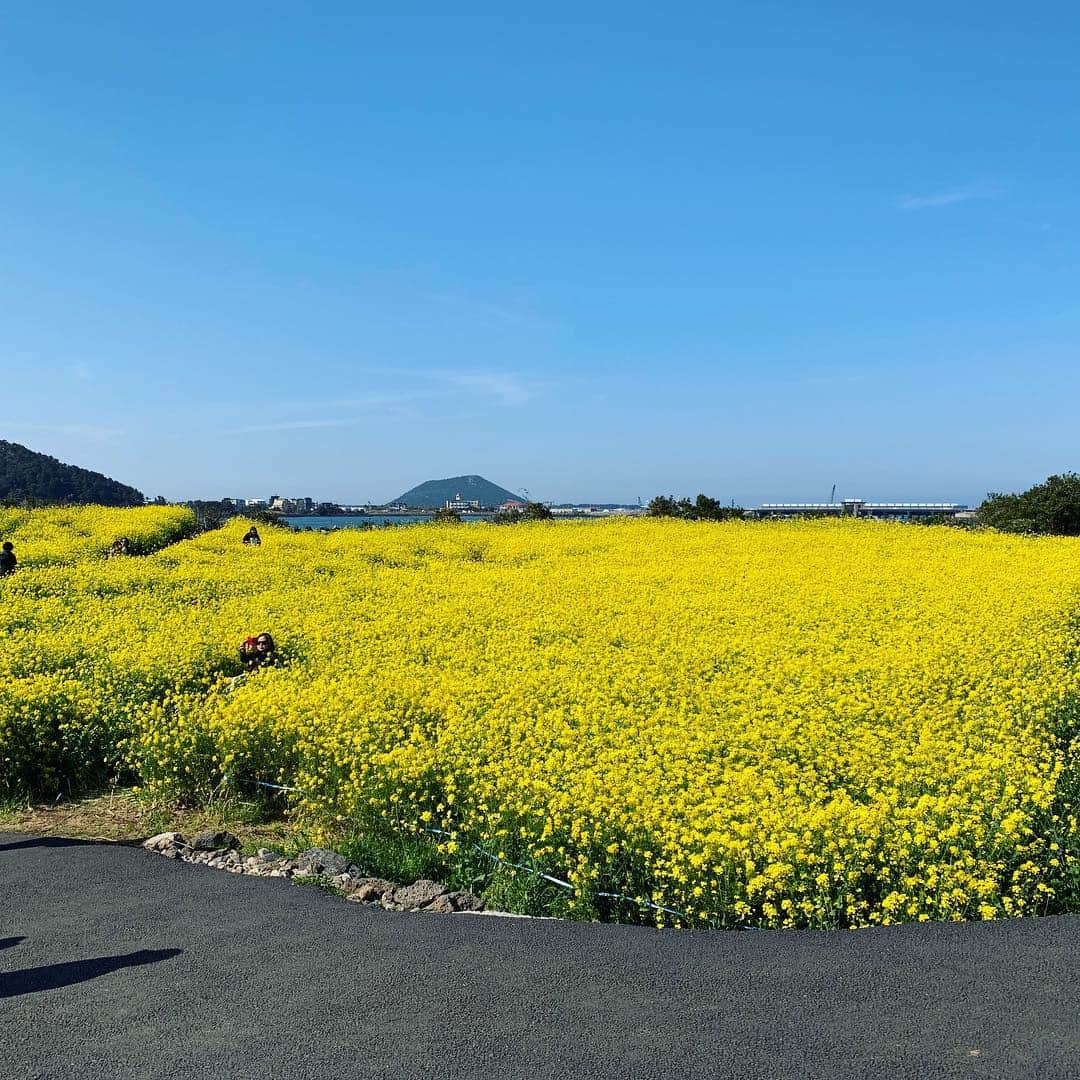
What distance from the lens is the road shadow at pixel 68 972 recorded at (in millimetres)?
4727

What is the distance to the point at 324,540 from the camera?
103 feet

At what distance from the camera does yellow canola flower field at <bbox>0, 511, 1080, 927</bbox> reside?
595 centimetres

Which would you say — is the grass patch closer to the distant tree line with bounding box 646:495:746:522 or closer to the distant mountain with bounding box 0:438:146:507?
the distant tree line with bounding box 646:495:746:522

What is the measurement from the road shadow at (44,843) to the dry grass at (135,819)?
321mm

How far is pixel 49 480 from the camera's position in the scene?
76.4m

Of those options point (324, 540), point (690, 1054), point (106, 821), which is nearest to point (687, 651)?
point (106, 821)

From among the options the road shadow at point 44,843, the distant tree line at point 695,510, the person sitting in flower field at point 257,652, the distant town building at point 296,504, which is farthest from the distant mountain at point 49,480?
the road shadow at point 44,843

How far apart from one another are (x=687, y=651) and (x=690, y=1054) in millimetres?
8125

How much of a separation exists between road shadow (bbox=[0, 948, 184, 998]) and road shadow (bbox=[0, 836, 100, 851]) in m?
2.34

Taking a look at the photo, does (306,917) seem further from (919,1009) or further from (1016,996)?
(1016,996)

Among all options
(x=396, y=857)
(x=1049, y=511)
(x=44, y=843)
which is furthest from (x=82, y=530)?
(x=1049, y=511)

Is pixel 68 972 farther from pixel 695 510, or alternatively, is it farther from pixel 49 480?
pixel 49 480

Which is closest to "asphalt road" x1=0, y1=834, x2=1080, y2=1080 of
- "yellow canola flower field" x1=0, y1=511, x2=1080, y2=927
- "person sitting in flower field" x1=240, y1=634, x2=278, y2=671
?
"yellow canola flower field" x1=0, y1=511, x2=1080, y2=927

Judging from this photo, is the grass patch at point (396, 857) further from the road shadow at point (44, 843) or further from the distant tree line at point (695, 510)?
the distant tree line at point (695, 510)
